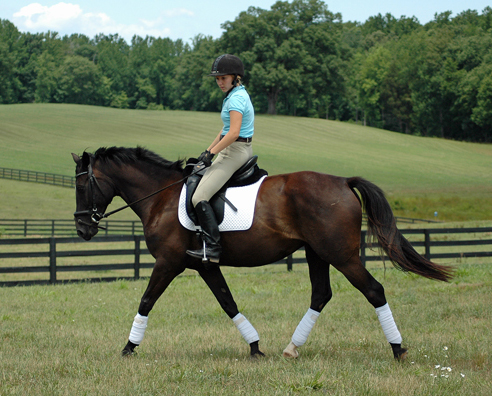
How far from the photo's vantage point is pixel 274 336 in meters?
7.08

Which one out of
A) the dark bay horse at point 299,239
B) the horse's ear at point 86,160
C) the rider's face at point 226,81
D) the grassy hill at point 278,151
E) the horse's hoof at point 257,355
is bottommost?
the grassy hill at point 278,151

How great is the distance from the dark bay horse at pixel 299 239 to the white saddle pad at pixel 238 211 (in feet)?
0.21

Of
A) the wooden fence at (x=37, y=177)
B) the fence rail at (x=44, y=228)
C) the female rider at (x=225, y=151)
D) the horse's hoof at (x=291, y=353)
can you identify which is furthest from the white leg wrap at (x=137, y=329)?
the wooden fence at (x=37, y=177)

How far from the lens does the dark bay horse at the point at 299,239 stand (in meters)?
5.61

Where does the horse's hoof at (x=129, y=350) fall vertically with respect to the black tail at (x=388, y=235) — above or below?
below

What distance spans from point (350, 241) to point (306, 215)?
0.53 metres

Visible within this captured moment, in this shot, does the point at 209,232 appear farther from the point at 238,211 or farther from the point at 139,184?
the point at 139,184

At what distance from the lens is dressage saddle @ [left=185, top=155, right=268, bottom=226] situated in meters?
5.77

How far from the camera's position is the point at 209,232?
18.5 feet

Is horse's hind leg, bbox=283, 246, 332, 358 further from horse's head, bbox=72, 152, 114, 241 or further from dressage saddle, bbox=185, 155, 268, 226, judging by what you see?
horse's head, bbox=72, 152, 114, 241

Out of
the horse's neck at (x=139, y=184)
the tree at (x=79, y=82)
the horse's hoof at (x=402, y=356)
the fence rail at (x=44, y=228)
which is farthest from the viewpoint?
the tree at (x=79, y=82)

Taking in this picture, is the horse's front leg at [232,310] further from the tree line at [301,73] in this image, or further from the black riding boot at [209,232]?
the tree line at [301,73]

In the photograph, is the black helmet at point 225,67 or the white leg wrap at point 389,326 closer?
the white leg wrap at point 389,326

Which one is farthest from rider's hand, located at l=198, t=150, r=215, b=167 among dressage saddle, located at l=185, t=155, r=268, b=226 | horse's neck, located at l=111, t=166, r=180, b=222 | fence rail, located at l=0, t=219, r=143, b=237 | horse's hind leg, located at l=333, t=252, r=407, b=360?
fence rail, located at l=0, t=219, r=143, b=237
